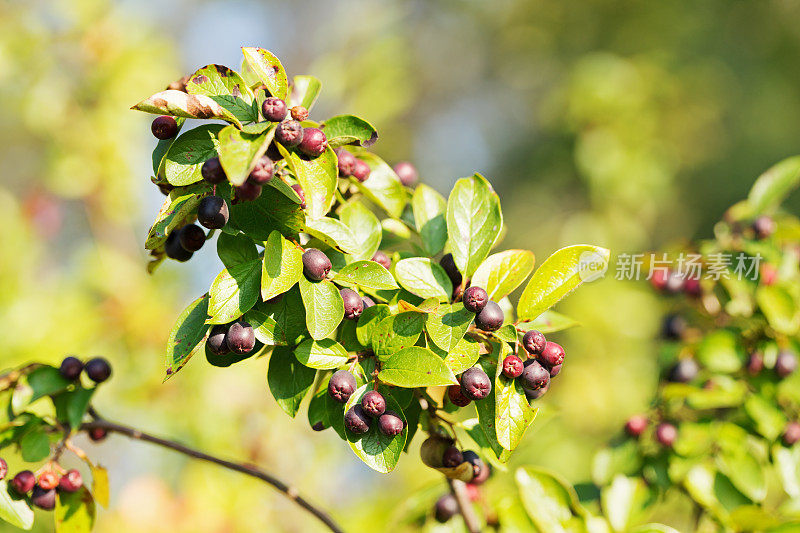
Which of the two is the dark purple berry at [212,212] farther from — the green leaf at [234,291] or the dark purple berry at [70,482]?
the dark purple berry at [70,482]

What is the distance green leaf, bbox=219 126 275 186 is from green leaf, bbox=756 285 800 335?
923 millimetres

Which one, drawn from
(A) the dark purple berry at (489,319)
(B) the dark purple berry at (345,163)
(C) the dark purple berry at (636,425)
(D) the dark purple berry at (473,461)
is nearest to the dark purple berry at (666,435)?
(C) the dark purple berry at (636,425)

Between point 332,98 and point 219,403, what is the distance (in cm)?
107

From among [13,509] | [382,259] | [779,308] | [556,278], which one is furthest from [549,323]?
[13,509]

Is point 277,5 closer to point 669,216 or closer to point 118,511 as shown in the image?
point 669,216

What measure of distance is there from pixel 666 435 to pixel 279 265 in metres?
0.78

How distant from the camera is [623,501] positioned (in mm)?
1036

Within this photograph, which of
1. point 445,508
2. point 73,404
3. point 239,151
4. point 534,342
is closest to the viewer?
point 239,151

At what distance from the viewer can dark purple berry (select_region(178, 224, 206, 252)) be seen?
2.26 ft

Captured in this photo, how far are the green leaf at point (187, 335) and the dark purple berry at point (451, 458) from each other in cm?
29

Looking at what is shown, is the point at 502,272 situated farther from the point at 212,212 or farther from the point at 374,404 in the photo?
the point at 212,212

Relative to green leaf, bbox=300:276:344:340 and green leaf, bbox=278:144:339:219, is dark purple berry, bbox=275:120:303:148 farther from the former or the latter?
green leaf, bbox=300:276:344:340

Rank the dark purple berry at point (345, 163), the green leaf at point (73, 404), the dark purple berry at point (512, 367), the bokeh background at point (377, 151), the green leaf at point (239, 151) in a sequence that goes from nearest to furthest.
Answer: the green leaf at point (239, 151) < the dark purple berry at point (512, 367) < the dark purple berry at point (345, 163) < the green leaf at point (73, 404) < the bokeh background at point (377, 151)

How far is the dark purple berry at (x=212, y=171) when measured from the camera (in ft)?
1.92
